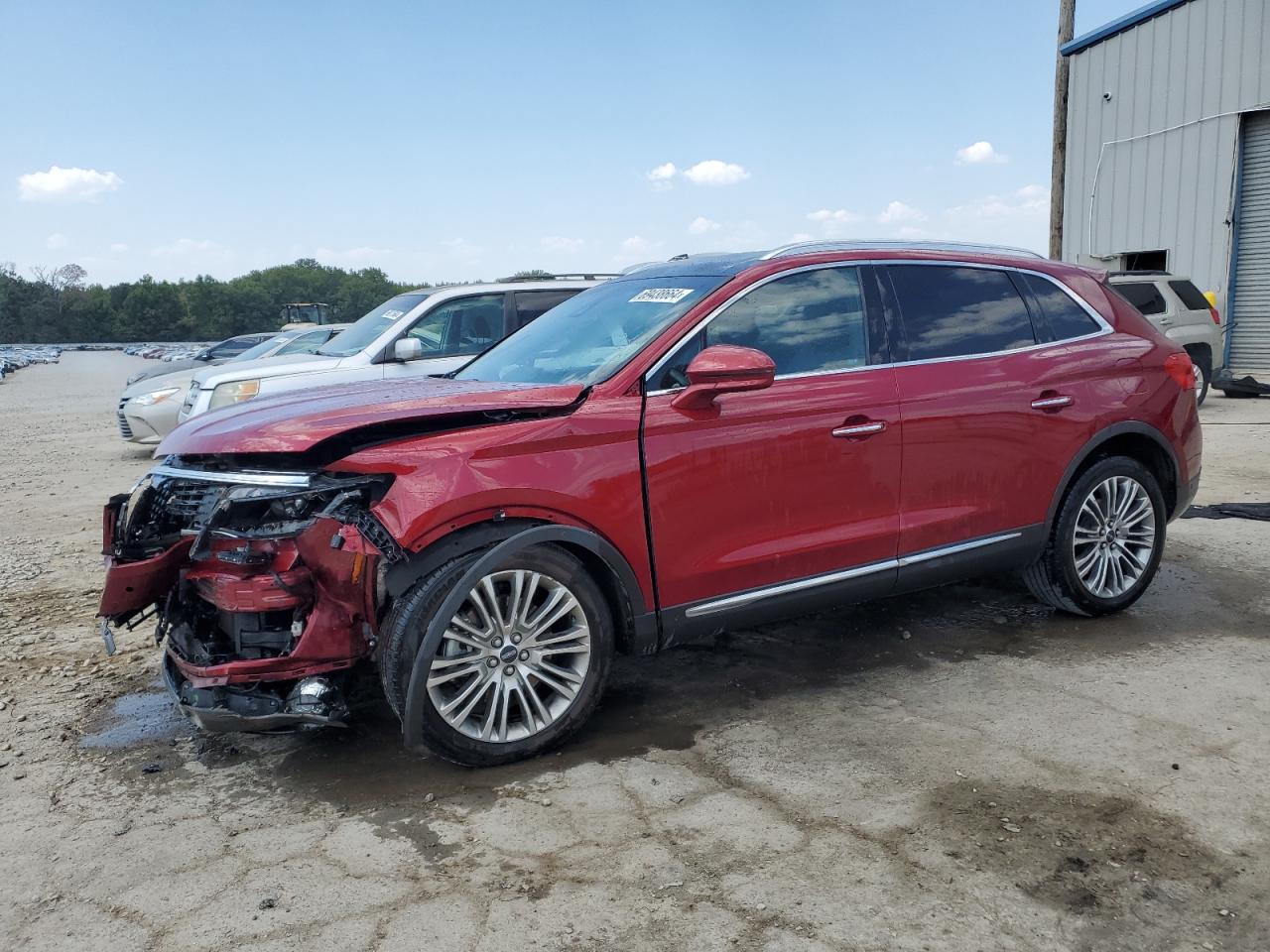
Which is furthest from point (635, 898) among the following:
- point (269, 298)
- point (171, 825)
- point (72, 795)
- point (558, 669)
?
point (269, 298)

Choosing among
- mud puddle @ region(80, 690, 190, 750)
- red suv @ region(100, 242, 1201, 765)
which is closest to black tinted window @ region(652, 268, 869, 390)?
red suv @ region(100, 242, 1201, 765)

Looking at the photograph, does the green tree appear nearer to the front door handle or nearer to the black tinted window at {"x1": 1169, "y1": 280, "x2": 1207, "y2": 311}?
the black tinted window at {"x1": 1169, "y1": 280, "x2": 1207, "y2": 311}

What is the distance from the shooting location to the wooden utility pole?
19828mm

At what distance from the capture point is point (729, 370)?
3.71 m

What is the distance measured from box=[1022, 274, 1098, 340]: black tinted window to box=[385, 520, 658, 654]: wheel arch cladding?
2576 mm

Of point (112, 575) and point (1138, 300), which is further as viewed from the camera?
point (1138, 300)

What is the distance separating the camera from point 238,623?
3510 millimetres

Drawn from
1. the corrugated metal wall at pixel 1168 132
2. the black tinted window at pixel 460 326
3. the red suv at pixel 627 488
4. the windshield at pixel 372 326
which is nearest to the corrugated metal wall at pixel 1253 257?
the corrugated metal wall at pixel 1168 132

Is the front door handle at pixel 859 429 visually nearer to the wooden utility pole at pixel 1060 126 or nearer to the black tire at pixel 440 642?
the black tire at pixel 440 642

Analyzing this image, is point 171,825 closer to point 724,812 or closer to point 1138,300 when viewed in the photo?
point 724,812

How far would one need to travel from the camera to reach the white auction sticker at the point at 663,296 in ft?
13.9

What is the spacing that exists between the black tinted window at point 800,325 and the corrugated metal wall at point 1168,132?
17.5m

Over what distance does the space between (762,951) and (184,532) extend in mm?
2518

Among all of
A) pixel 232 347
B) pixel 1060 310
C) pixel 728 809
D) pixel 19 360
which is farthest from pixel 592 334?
pixel 19 360
